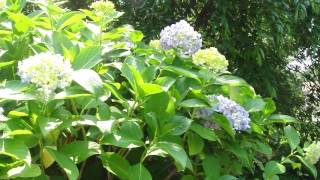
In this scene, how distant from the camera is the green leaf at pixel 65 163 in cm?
119

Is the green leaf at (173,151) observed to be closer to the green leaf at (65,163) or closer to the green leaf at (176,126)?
the green leaf at (176,126)

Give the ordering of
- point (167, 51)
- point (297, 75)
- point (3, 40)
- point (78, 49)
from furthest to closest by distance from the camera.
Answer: point (297, 75) < point (167, 51) < point (3, 40) < point (78, 49)

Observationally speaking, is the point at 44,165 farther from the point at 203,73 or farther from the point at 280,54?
the point at 280,54

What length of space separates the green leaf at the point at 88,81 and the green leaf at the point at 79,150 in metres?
0.15

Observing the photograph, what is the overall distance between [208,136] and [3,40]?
660 mm

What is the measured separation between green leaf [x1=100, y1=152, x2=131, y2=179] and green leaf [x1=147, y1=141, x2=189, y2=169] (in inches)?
3.0

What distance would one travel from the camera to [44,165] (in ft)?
4.33

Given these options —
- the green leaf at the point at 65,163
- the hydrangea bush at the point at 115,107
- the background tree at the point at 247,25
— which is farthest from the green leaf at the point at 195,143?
the background tree at the point at 247,25

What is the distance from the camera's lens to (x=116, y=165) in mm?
1367

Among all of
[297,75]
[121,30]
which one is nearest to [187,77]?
[121,30]

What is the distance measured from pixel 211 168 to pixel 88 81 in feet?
1.62

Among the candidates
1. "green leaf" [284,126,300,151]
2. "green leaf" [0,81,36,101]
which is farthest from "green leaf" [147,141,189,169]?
"green leaf" [284,126,300,151]

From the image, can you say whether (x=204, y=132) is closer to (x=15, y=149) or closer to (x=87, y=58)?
(x=87, y=58)

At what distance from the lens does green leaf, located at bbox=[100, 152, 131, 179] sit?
53.4 inches
